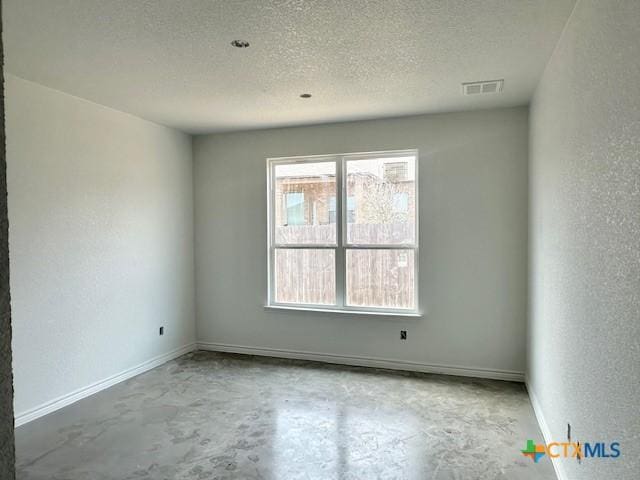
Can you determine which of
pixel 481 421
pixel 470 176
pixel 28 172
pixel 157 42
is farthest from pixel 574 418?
pixel 28 172

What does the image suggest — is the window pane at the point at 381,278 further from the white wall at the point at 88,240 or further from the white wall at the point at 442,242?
the white wall at the point at 88,240

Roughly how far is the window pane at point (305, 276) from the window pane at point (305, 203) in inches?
5.6

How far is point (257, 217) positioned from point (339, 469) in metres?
3.06

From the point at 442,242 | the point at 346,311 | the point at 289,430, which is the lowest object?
the point at 289,430

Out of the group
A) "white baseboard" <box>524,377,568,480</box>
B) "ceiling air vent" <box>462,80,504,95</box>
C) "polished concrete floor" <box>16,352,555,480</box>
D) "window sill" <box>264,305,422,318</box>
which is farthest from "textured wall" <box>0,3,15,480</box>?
"window sill" <box>264,305,422,318</box>

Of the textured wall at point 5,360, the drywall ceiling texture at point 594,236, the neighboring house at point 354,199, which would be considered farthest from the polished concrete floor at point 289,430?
the textured wall at point 5,360

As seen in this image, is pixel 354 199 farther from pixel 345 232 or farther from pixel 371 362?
pixel 371 362

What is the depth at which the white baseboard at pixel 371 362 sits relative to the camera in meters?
4.13

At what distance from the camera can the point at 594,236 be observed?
6.09ft

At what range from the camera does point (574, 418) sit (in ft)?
7.17

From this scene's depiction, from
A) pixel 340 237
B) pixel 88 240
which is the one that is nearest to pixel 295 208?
pixel 340 237

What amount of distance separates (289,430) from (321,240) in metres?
2.22

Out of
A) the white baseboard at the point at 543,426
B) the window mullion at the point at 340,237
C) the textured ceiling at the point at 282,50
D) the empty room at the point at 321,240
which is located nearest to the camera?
the empty room at the point at 321,240

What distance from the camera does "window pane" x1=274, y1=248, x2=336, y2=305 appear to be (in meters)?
4.77
